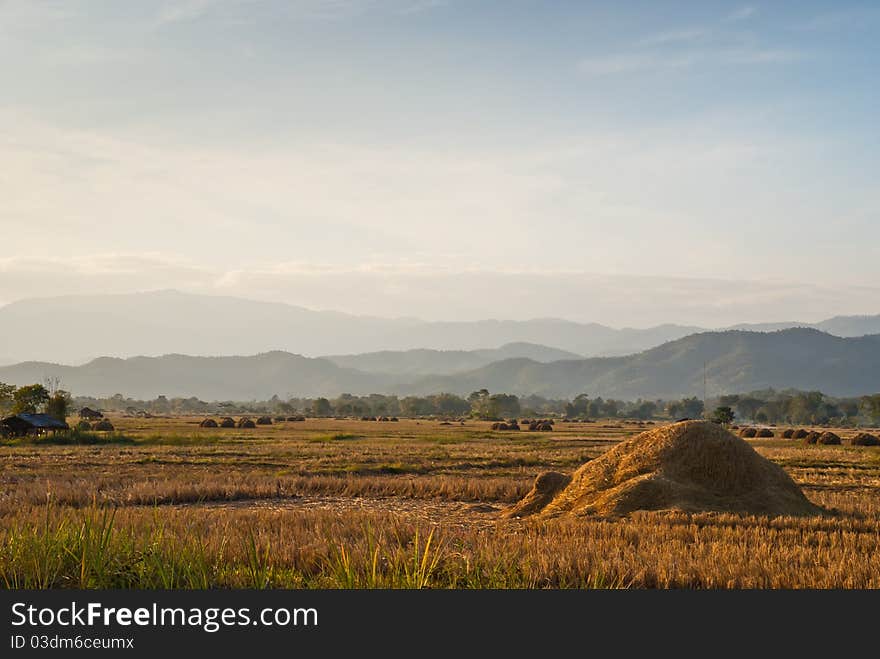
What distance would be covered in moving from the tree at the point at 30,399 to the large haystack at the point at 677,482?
7491 cm

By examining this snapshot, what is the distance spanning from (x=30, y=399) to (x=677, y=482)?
79339 millimetres

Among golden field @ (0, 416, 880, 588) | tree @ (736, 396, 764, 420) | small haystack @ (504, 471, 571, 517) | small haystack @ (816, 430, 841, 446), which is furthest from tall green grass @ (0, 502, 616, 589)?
tree @ (736, 396, 764, 420)

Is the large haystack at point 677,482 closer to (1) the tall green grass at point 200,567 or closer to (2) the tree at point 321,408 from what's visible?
(1) the tall green grass at point 200,567

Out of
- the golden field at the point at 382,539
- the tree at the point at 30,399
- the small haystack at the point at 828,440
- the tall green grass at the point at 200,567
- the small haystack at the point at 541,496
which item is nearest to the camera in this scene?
the tall green grass at the point at 200,567

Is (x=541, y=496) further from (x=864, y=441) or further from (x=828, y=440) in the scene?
(x=828, y=440)

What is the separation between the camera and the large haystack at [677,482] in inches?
736

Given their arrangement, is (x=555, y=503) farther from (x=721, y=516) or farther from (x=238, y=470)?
(x=238, y=470)

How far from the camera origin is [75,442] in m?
56.5

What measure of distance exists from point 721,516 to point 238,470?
Result: 2398 cm

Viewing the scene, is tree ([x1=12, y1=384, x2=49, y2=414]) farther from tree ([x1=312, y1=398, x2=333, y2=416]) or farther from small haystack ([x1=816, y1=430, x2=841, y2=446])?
tree ([x1=312, y1=398, x2=333, y2=416])

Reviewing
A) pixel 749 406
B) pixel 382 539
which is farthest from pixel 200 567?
pixel 749 406

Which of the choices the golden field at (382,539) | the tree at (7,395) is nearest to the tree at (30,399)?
the tree at (7,395)

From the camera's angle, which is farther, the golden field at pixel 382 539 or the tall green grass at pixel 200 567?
the golden field at pixel 382 539

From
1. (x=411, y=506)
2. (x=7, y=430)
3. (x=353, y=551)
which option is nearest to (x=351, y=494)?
(x=411, y=506)
